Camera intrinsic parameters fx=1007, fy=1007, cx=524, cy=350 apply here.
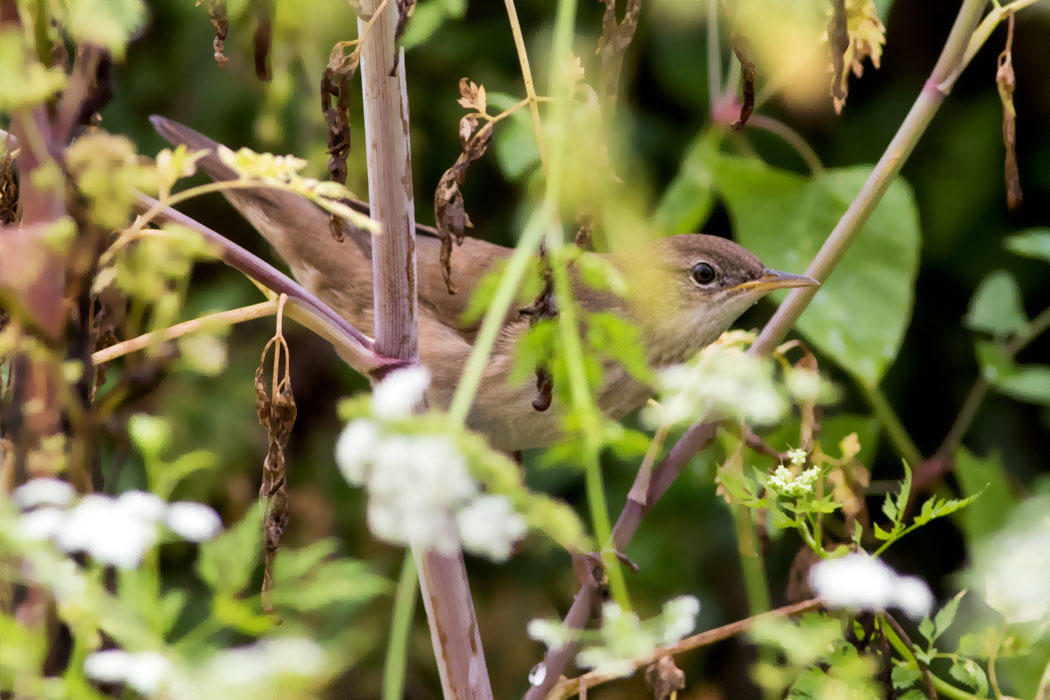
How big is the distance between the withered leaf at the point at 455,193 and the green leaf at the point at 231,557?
241mm

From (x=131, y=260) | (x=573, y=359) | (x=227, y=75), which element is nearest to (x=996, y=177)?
(x=227, y=75)

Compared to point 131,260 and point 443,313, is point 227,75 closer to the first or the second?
point 443,313

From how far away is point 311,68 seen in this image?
0.86 meters

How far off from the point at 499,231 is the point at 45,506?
4.68ft

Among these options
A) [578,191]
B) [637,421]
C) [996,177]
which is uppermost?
[578,191]

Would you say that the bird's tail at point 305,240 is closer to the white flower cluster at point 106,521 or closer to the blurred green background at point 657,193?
the blurred green background at point 657,193

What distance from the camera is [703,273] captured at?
1.32 metres

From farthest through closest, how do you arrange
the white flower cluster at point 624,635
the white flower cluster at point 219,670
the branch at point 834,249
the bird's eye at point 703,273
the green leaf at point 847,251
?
the bird's eye at point 703,273
the green leaf at point 847,251
the branch at point 834,249
the white flower cluster at point 624,635
the white flower cluster at point 219,670

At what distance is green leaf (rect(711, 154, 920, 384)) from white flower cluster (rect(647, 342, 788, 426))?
0.47 meters

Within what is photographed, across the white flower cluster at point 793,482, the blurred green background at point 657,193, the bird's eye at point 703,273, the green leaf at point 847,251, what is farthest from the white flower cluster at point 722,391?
the blurred green background at point 657,193

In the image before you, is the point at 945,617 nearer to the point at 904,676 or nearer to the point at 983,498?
the point at 904,676

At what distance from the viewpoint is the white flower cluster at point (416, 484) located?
395mm

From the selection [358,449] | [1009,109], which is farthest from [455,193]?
[1009,109]

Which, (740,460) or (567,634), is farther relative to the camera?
(740,460)
